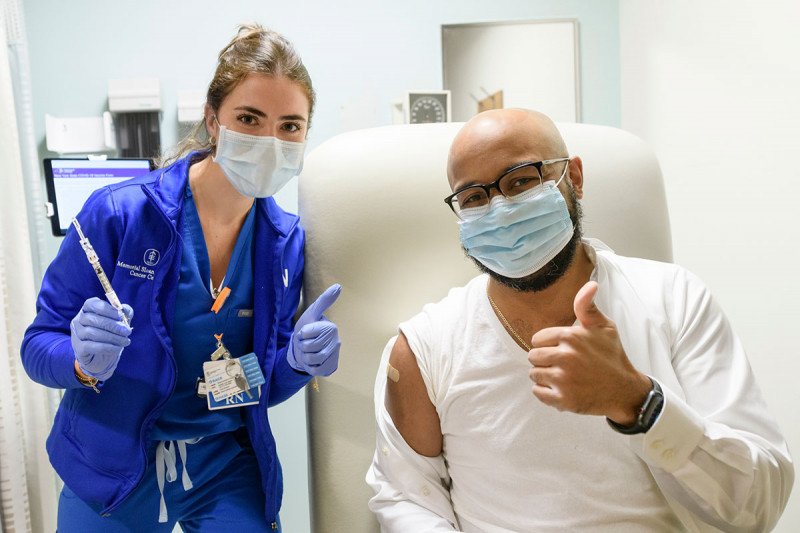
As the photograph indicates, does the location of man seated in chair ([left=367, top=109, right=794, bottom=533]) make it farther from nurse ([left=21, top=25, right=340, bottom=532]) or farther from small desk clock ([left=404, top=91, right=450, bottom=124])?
small desk clock ([left=404, top=91, right=450, bottom=124])

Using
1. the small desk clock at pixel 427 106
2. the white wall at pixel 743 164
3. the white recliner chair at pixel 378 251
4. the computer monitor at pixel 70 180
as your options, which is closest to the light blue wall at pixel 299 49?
the small desk clock at pixel 427 106

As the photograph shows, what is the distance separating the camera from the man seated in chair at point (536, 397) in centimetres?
117

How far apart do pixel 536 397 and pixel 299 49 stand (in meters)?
2.23

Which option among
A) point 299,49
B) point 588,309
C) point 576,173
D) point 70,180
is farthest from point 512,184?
point 299,49

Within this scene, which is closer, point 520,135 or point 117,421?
point 520,135

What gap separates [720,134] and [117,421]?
5.85 feet

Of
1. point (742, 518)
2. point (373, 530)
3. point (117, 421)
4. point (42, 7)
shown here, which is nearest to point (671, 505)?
point (742, 518)

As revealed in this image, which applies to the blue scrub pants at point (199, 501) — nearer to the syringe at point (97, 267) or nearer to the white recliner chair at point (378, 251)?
the white recliner chair at point (378, 251)

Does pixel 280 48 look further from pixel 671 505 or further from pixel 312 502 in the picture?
pixel 671 505

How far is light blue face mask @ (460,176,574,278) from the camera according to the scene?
4.16 feet

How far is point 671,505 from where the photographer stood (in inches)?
48.6

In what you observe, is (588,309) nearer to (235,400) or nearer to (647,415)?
(647,415)

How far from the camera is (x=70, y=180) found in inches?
89.6

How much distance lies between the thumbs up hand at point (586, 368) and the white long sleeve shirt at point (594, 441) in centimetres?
11
